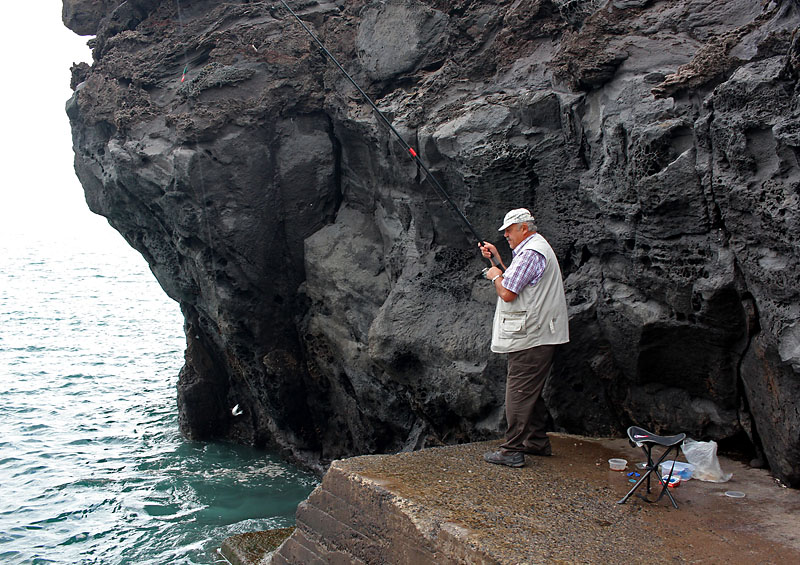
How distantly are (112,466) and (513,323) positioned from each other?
7.64m

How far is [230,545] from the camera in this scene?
6.67 m

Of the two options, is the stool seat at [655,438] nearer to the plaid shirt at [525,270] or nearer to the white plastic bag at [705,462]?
the white plastic bag at [705,462]

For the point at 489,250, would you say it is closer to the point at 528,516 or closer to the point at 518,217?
the point at 518,217

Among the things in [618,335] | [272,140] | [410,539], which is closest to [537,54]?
[618,335]

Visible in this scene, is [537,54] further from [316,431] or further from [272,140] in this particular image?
[316,431]

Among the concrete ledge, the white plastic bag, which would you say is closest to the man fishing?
the concrete ledge

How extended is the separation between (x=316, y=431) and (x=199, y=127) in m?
4.22

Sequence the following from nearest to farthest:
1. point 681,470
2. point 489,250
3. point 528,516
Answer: point 528,516 < point 681,470 < point 489,250

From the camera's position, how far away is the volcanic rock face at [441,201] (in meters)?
4.79

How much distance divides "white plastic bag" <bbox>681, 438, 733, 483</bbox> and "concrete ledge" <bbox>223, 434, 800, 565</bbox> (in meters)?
0.08

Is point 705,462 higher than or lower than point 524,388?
lower

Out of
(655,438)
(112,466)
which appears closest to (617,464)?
(655,438)

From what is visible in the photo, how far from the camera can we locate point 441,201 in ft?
23.1

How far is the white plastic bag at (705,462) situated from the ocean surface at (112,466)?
14.8ft
